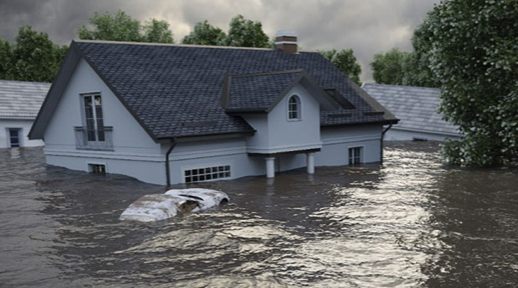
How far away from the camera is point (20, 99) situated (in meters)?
41.0

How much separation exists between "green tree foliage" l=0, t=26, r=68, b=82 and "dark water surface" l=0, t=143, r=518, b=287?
48.3 meters

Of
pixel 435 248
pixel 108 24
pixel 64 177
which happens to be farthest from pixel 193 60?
pixel 108 24

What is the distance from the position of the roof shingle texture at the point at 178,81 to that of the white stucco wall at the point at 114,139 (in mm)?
707

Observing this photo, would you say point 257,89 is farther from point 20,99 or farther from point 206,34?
point 206,34

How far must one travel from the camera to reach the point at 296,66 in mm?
28688

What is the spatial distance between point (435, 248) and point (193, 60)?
1644 centimetres

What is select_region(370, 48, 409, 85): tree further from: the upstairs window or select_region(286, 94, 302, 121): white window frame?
the upstairs window

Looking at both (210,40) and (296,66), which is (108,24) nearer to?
(210,40)

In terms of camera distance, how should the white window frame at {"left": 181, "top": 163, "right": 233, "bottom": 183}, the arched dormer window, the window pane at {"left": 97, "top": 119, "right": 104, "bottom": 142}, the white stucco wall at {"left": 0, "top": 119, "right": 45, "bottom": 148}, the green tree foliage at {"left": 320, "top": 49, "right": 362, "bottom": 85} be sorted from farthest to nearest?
1. the green tree foliage at {"left": 320, "top": 49, "right": 362, "bottom": 85}
2. the white stucco wall at {"left": 0, "top": 119, "right": 45, "bottom": 148}
3. the window pane at {"left": 97, "top": 119, "right": 104, "bottom": 142}
4. the arched dormer window
5. the white window frame at {"left": 181, "top": 163, "right": 233, "bottom": 183}

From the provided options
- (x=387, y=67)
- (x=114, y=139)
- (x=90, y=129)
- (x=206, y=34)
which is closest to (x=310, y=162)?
(x=114, y=139)

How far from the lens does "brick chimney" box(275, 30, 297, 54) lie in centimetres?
3016

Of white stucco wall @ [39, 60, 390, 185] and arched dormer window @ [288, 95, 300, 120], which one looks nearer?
white stucco wall @ [39, 60, 390, 185]

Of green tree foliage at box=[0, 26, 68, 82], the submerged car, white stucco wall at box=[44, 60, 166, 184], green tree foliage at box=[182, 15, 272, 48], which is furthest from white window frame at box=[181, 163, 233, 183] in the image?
green tree foliage at box=[0, 26, 68, 82]

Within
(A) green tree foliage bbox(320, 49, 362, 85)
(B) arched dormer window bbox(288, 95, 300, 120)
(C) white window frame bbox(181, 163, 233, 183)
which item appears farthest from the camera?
(A) green tree foliage bbox(320, 49, 362, 85)
